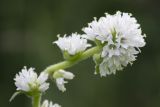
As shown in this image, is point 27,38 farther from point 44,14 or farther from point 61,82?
point 61,82

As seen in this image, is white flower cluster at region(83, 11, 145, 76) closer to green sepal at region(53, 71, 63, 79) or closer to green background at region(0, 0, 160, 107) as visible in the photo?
green sepal at region(53, 71, 63, 79)

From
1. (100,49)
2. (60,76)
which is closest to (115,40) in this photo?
(100,49)

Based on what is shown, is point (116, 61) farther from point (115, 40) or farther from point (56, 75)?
point (56, 75)

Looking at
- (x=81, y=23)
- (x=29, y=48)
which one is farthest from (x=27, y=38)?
(x=81, y=23)

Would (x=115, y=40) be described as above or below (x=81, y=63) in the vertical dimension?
below

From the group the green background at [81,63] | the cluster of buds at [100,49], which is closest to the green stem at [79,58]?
the cluster of buds at [100,49]

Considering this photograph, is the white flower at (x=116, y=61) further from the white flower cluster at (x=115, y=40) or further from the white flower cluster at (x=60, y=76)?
A: the white flower cluster at (x=60, y=76)
